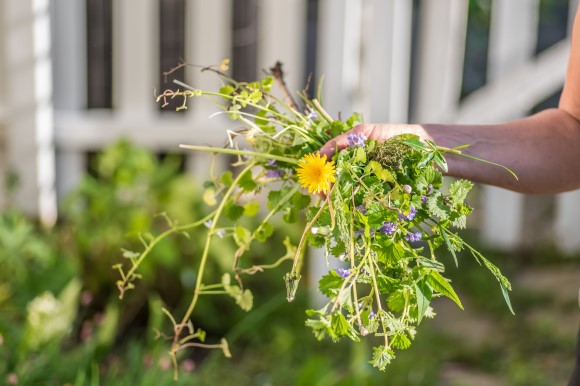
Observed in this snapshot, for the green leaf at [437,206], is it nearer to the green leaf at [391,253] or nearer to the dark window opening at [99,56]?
the green leaf at [391,253]

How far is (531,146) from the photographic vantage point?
1646mm

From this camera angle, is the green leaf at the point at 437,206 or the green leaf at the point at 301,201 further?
the green leaf at the point at 301,201

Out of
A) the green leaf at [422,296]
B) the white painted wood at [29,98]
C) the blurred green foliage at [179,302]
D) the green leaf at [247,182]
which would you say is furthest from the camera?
the white painted wood at [29,98]

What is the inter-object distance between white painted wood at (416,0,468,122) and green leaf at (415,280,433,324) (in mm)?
2990

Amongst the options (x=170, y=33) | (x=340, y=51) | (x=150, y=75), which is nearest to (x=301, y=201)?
(x=340, y=51)

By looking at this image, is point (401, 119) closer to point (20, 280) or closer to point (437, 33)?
point (437, 33)

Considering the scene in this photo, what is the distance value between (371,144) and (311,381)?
1.41 m

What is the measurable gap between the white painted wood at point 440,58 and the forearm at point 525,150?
2.57m

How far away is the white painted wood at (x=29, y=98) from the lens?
163 inches

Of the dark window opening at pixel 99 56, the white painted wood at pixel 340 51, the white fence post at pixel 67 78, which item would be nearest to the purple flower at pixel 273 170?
the white painted wood at pixel 340 51

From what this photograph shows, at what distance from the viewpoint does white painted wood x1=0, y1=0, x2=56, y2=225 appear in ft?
13.6

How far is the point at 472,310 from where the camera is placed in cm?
421

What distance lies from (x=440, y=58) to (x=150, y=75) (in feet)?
4.52

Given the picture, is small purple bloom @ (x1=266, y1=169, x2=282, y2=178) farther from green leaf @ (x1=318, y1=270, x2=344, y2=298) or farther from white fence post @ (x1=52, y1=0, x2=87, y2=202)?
white fence post @ (x1=52, y1=0, x2=87, y2=202)
